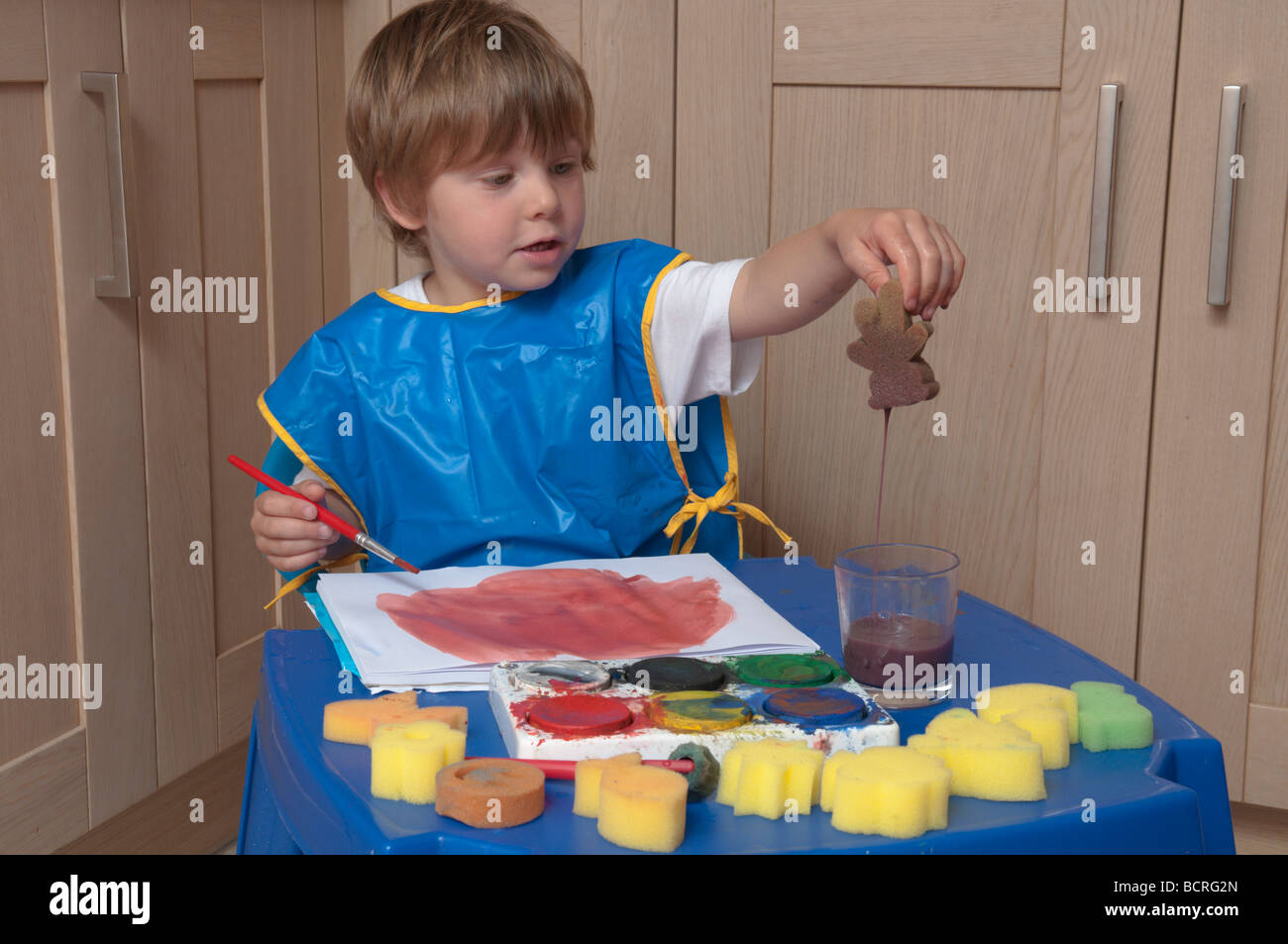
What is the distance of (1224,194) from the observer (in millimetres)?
1443

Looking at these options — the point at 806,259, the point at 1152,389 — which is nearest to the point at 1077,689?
the point at 806,259

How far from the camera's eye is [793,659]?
0.81 metres

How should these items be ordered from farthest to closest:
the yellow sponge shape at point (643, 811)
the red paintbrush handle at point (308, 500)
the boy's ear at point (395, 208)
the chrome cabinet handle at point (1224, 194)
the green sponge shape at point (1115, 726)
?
the chrome cabinet handle at point (1224, 194) → the boy's ear at point (395, 208) → the red paintbrush handle at point (308, 500) → the green sponge shape at point (1115, 726) → the yellow sponge shape at point (643, 811)

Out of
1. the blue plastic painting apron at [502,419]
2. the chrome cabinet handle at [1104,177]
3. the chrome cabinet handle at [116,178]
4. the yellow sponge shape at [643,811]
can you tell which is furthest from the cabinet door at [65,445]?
the chrome cabinet handle at [1104,177]

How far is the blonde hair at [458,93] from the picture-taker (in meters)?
1.17

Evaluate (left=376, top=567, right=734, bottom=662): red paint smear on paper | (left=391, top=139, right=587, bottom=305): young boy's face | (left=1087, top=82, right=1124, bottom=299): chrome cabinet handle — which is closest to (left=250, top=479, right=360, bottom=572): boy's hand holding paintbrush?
(left=376, top=567, right=734, bottom=662): red paint smear on paper

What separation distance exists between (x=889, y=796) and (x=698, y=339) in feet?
2.11

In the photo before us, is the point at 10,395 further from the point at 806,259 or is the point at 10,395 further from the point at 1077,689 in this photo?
the point at 1077,689

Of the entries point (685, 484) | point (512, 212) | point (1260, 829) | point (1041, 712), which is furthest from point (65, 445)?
point (1260, 829)

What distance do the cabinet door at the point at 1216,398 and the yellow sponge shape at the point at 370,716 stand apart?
3.55 ft

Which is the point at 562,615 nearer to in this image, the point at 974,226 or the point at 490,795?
the point at 490,795

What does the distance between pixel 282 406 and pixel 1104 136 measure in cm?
96

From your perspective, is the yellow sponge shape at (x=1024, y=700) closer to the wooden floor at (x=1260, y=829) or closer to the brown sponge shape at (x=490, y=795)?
the brown sponge shape at (x=490, y=795)

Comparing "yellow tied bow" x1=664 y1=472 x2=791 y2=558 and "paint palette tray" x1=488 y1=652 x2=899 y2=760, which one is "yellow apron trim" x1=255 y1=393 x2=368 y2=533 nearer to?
"yellow tied bow" x1=664 y1=472 x2=791 y2=558
